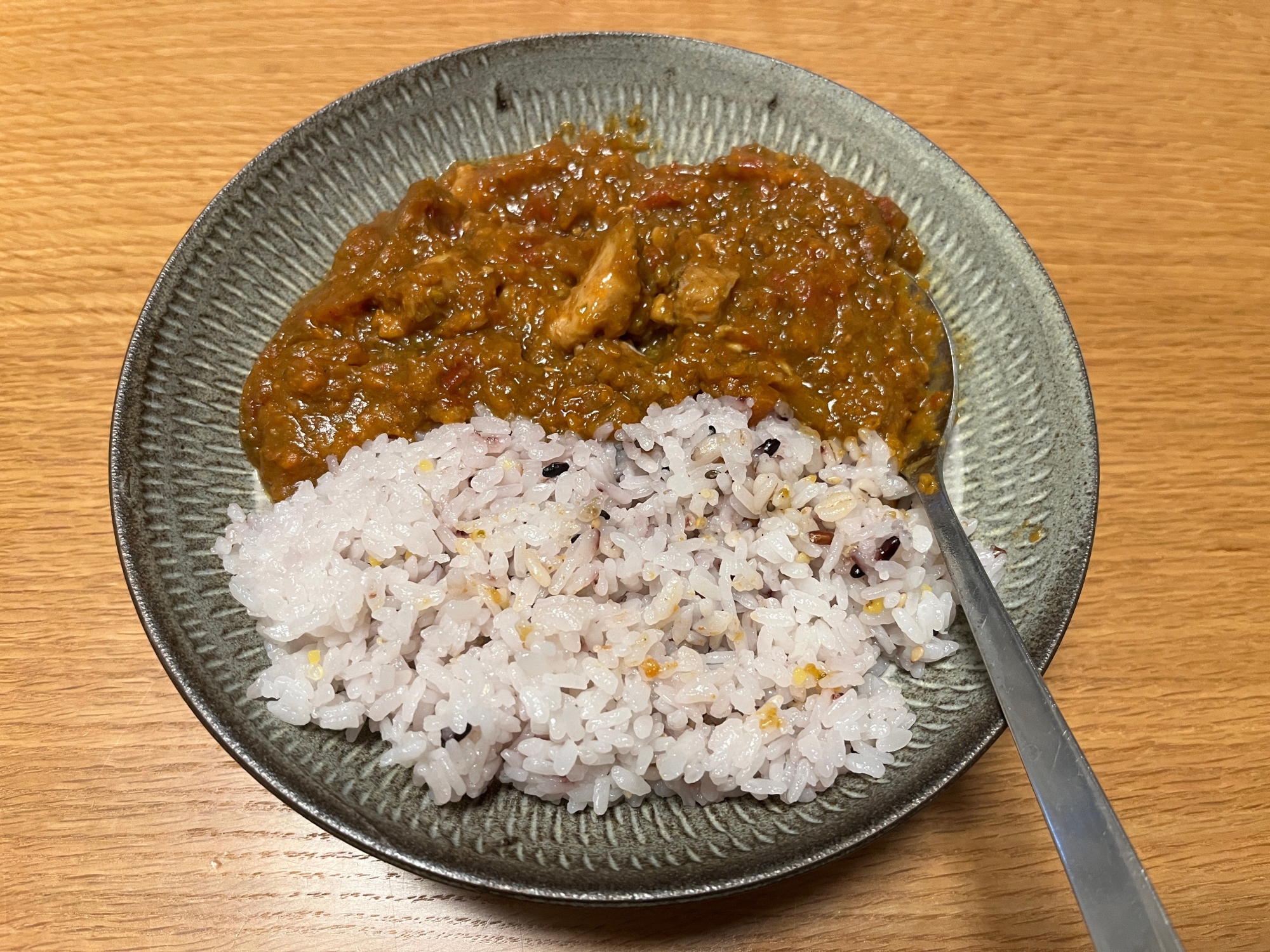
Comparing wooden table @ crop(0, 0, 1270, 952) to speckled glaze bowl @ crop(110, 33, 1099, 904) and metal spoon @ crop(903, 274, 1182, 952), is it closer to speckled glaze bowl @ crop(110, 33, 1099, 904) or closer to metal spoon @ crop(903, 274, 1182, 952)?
speckled glaze bowl @ crop(110, 33, 1099, 904)

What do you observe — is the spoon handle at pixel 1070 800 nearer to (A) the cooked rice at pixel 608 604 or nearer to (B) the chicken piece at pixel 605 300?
(A) the cooked rice at pixel 608 604

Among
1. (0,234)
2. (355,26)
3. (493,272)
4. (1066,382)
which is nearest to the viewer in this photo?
(1066,382)

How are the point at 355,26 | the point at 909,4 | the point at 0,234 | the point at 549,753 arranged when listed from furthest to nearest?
the point at 909,4, the point at 355,26, the point at 0,234, the point at 549,753

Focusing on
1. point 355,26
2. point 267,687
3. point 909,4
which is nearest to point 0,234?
point 355,26

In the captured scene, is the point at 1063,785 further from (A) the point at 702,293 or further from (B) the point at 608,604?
(A) the point at 702,293

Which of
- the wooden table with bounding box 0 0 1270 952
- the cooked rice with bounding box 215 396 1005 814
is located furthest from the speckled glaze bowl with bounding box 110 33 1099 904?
the wooden table with bounding box 0 0 1270 952

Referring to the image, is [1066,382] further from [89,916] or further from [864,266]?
[89,916]

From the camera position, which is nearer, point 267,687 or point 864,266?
point 267,687

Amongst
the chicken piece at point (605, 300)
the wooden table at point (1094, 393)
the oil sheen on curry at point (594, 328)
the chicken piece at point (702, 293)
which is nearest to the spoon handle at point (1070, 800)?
the wooden table at point (1094, 393)
